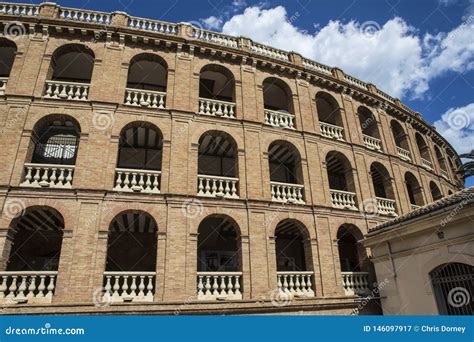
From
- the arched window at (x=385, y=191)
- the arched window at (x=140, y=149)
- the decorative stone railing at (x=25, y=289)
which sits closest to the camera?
the decorative stone railing at (x=25, y=289)

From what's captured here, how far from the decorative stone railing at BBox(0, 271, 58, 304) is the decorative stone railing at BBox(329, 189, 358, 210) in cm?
1146

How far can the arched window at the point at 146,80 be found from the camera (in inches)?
514

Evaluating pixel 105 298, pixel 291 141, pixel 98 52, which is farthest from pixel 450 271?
pixel 98 52

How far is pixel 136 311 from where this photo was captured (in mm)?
9625

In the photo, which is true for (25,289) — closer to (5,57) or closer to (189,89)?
(189,89)

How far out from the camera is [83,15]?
46.4 ft

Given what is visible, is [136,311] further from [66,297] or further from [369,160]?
[369,160]

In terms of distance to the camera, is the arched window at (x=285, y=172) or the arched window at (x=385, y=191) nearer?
the arched window at (x=285, y=172)

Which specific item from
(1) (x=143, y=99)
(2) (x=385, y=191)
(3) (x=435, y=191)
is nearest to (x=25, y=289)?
(1) (x=143, y=99)

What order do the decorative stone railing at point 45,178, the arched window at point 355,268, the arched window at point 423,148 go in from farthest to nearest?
the arched window at point 423,148 → the arched window at point 355,268 → the decorative stone railing at point 45,178

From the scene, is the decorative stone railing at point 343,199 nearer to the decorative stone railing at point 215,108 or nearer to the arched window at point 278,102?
the arched window at point 278,102

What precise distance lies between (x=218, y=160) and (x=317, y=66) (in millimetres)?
8190

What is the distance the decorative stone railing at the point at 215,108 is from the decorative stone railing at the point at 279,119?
1783 mm

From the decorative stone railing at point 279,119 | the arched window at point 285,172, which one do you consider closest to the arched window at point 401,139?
the arched window at point 285,172
